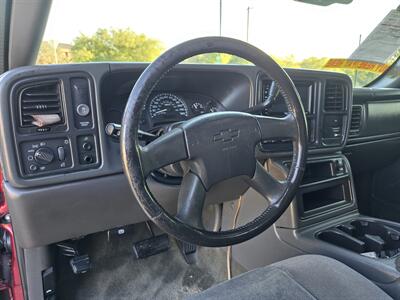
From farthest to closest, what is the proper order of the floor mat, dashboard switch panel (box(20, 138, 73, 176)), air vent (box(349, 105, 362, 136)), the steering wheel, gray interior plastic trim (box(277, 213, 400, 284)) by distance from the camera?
air vent (box(349, 105, 362, 136)) → the floor mat → gray interior plastic trim (box(277, 213, 400, 284)) → dashboard switch panel (box(20, 138, 73, 176)) → the steering wheel

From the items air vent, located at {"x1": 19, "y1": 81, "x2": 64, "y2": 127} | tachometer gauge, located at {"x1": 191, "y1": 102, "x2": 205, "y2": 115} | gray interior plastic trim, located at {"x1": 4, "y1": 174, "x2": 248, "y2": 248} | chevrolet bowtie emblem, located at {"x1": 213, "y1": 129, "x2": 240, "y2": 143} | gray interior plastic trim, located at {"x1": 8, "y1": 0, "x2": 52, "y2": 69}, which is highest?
gray interior plastic trim, located at {"x1": 8, "y1": 0, "x2": 52, "y2": 69}

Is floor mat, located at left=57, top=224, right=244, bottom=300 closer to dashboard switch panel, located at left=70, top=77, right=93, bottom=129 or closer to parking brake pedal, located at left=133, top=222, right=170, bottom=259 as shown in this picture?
parking brake pedal, located at left=133, top=222, right=170, bottom=259

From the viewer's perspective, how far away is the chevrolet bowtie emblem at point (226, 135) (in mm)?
979

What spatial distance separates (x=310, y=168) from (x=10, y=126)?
1.26m

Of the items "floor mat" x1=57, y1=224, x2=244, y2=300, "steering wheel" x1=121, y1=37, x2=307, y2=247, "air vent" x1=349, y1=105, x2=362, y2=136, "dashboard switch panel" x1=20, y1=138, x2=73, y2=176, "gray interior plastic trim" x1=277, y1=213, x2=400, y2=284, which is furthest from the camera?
Answer: "air vent" x1=349, y1=105, x2=362, y2=136

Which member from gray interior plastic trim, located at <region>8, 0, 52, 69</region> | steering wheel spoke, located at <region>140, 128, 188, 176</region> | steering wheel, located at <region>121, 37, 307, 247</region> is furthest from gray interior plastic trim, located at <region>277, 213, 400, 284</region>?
gray interior plastic trim, located at <region>8, 0, 52, 69</region>

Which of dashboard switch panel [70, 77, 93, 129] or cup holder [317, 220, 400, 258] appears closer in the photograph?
dashboard switch panel [70, 77, 93, 129]

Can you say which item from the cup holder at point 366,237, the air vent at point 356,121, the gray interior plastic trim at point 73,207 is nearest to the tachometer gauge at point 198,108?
the gray interior plastic trim at point 73,207

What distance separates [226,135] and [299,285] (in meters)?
0.47

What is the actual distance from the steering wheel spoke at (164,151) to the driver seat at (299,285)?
404 mm

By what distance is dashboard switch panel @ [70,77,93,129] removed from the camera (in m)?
1.11

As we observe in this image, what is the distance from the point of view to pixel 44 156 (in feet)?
3.57

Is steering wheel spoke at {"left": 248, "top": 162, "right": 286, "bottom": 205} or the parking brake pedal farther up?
steering wheel spoke at {"left": 248, "top": 162, "right": 286, "bottom": 205}

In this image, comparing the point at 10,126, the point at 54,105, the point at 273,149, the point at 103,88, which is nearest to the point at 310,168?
the point at 273,149
